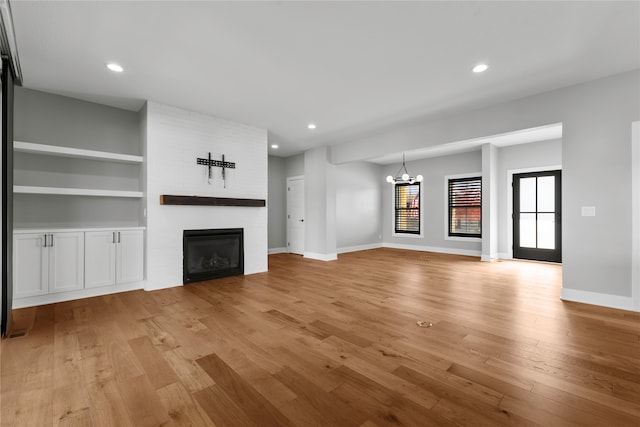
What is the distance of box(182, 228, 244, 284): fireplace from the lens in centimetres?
447

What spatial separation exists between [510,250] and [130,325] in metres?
7.59

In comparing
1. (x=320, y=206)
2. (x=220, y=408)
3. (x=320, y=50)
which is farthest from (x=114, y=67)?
(x=320, y=206)

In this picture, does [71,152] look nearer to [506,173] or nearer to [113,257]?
[113,257]

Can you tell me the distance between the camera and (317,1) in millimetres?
2133

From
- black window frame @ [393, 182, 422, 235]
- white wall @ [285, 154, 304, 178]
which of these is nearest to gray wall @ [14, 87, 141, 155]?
white wall @ [285, 154, 304, 178]

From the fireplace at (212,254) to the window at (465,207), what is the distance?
591cm

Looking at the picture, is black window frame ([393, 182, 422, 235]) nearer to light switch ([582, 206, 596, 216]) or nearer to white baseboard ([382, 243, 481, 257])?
white baseboard ([382, 243, 481, 257])

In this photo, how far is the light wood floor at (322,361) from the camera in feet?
5.14

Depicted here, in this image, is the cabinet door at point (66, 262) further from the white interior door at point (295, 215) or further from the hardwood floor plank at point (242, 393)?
the white interior door at point (295, 215)

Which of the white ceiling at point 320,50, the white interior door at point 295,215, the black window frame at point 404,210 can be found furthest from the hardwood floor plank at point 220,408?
the black window frame at point 404,210

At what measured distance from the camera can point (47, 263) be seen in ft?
11.3

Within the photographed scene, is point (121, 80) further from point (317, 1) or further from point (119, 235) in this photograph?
point (317, 1)

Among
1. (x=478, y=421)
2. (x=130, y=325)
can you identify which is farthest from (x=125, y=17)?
(x=478, y=421)

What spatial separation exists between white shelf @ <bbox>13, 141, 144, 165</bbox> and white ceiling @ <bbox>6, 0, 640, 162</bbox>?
2.56ft
